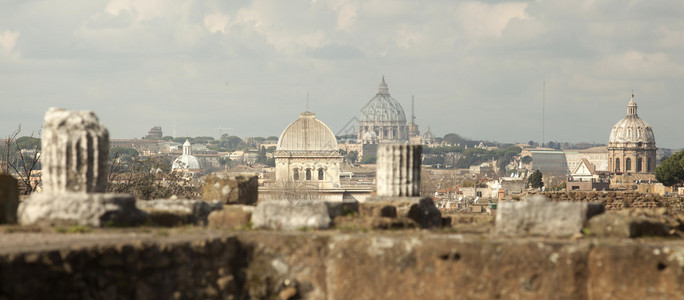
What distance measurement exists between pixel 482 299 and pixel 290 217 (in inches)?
95.2

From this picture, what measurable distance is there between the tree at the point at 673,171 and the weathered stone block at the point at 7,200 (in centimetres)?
7972

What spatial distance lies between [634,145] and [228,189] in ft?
522

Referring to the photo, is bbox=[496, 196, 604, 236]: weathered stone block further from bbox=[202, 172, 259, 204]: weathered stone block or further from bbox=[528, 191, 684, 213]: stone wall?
bbox=[528, 191, 684, 213]: stone wall

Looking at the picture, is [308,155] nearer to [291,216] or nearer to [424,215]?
[424,215]

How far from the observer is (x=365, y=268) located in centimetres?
1045

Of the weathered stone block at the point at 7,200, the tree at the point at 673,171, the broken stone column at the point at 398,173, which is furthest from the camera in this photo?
the tree at the point at 673,171

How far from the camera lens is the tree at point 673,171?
88.3m

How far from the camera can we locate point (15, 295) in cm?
879

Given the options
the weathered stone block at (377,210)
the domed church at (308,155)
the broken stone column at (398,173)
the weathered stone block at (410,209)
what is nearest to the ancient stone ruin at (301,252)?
the weathered stone block at (377,210)

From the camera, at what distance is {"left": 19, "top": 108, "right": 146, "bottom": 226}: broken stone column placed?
11.5 m

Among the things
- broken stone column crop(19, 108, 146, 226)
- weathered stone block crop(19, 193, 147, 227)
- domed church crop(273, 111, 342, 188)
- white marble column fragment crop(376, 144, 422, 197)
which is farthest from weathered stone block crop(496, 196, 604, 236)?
domed church crop(273, 111, 342, 188)

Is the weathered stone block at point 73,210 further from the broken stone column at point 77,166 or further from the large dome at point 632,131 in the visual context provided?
the large dome at point 632,131

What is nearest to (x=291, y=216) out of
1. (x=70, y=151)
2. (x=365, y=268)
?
(x=365, y=268)

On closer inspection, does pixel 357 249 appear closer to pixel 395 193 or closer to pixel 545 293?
pixel 545 293
